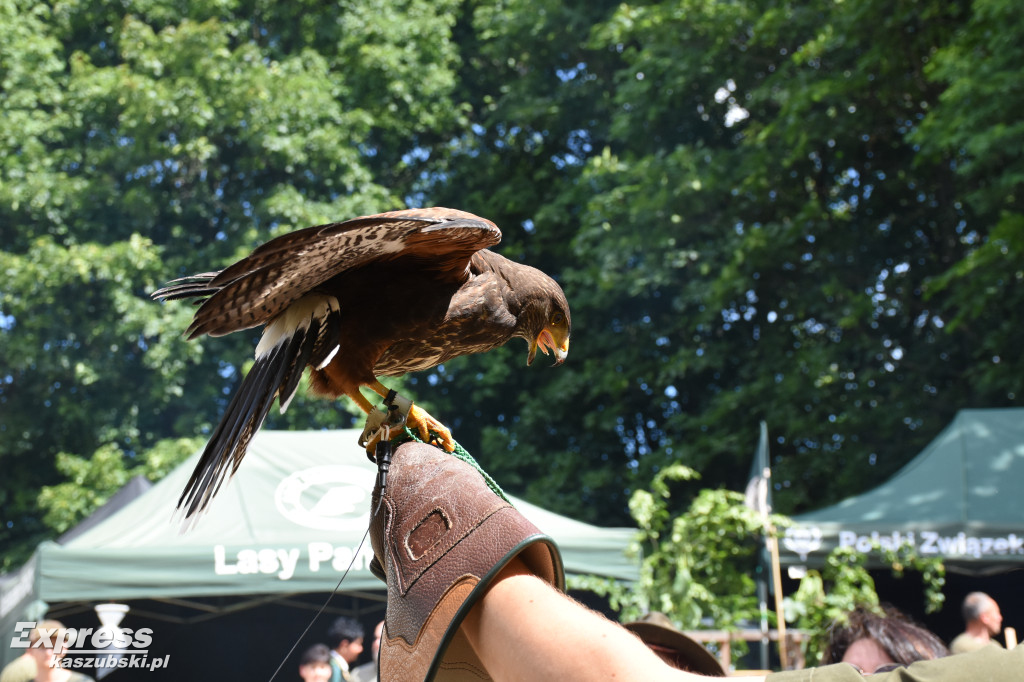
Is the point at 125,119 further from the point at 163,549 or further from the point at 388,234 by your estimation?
the point at 388,234

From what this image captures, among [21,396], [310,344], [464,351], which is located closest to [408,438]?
[310,344]

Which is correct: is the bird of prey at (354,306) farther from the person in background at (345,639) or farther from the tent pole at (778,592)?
the tent pole at (778,592)

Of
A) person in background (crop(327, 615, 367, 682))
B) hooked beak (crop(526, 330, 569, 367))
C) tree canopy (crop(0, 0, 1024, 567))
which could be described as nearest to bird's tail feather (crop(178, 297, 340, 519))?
hooked beak (crop(526, 330, 569, 367))

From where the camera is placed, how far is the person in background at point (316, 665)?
4.02m

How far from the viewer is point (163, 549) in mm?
5059

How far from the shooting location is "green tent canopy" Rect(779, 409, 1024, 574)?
20.0 ft

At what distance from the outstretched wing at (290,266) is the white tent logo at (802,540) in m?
4.99

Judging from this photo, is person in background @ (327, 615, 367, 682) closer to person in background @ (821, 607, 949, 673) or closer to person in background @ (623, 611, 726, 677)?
person in background @ (623, 611, 726, 677)

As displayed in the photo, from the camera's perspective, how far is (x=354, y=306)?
183cm

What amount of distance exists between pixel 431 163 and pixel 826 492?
28.9 feet

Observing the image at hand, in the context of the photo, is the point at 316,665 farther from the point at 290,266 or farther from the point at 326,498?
the point at 290,266

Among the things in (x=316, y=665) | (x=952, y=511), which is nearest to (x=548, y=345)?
(x=316, y=665)

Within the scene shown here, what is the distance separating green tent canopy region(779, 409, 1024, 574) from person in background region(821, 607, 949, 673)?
11.2 ft

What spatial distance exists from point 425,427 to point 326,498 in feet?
13.2
